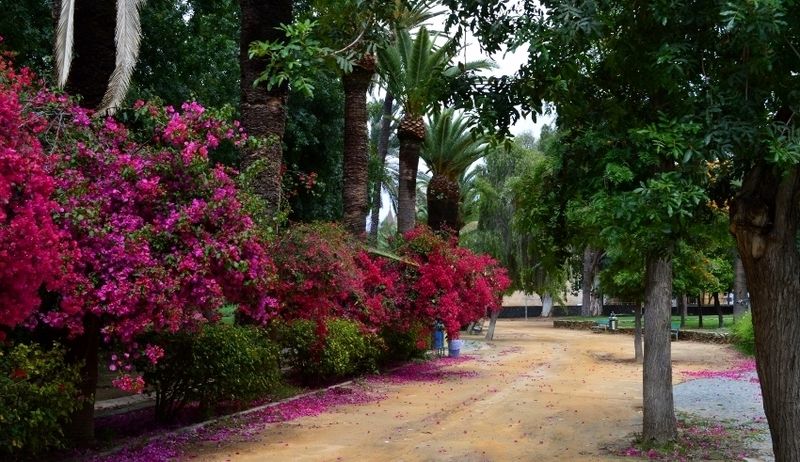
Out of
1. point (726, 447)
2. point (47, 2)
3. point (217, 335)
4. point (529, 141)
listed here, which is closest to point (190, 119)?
point (217, 335)

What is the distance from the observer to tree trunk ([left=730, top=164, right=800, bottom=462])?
19.2 feet

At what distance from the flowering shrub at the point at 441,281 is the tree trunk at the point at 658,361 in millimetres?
8619

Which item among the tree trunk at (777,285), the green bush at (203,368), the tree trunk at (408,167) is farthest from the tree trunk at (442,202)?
the tree trunk at (777,285)

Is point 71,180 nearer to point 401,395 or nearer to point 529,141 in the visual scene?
point 401,395

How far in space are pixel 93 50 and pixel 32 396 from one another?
6000 millimetres

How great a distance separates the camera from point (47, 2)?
53.3 feet

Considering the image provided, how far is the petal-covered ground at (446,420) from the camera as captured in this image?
9430 millimetres

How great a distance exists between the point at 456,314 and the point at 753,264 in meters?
13.0

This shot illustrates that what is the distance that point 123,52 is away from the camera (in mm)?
11039

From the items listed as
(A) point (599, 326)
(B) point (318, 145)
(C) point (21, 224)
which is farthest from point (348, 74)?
(A) point (599, 326)

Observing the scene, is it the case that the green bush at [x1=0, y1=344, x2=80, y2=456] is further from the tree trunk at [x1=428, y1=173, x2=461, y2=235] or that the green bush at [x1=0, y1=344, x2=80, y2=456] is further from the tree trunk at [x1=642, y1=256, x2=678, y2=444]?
the tree trunk at [x1=428, y1=173, x2=461, y2=235]

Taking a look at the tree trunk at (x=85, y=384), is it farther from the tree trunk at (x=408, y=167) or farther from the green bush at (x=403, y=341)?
the tree trunk at (x=408, y=167)

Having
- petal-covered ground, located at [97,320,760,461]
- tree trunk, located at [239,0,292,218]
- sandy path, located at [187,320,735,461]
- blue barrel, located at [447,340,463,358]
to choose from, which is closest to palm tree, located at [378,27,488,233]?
blue barrel, located at [447,340,463,358]

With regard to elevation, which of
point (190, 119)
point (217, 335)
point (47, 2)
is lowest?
point (217, 335)
